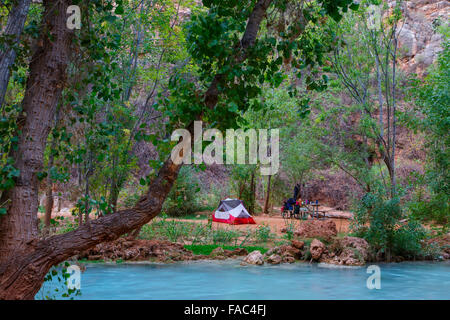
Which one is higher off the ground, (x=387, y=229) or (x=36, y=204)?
(x=36, y=204)

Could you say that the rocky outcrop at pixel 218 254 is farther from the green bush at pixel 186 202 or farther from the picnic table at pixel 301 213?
the picnic table at pixel 301 213

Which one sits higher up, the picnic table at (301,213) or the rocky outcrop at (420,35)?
the rocky outcrop at (420,35)

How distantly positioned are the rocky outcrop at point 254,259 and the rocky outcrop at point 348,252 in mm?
1617

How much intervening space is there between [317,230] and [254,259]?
8.68 feet

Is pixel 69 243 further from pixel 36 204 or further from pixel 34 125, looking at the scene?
pixel 34 125

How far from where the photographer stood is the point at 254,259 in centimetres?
1112

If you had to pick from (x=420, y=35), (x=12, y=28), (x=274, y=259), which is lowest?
(x=274, y=259)

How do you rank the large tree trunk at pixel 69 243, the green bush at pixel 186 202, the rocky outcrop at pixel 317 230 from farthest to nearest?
1. the green bush at pixel 186 202
2. the rocky outcrop at pixel 317 230
3. the large tree trunk at pixel 69 243

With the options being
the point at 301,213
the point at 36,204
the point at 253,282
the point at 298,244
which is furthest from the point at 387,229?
the point at 36,204

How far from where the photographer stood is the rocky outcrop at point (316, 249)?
37.8ft

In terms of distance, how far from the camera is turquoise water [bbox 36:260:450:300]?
888 cm

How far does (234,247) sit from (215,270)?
7.28 ft

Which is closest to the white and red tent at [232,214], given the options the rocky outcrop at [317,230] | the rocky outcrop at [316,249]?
the rocky outcrop at [317,230]

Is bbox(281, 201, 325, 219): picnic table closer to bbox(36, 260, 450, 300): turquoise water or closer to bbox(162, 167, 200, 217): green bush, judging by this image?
bbox(162, 167, 200, 217): green bush
